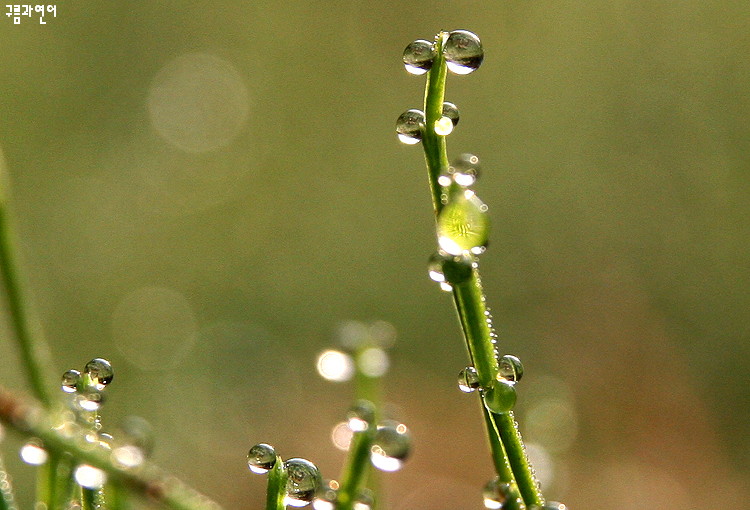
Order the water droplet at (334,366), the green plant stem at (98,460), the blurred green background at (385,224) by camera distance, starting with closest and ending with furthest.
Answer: the green plant stem at (98,460), the water droplet at (334,366), the blurred green background at (385,224)

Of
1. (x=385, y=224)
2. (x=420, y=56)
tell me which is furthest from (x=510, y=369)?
(x=385, y=224)

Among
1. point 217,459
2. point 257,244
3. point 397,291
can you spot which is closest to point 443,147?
point 217,459

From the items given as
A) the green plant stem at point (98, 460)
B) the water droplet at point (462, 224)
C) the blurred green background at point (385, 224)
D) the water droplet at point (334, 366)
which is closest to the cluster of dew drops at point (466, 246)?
the water droplet at point (462, 224)

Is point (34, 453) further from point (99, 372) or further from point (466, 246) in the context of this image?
point (466, 246)

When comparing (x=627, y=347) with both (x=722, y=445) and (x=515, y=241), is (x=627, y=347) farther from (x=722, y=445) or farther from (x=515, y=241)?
(x=515, y=241)

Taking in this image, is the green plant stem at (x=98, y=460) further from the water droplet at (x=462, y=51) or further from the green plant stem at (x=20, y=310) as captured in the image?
the water droplet at (x=462, y=51)

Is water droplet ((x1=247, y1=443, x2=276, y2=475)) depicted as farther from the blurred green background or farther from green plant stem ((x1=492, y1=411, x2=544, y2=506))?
the blurred green background

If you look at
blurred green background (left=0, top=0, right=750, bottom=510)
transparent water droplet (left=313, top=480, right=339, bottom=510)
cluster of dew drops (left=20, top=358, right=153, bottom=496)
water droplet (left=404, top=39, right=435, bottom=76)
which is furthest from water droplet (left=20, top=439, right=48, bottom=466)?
blurred green background (left=0, top=0, right=750, bottom=510)

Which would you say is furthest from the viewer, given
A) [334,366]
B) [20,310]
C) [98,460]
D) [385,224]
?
[385,224]
